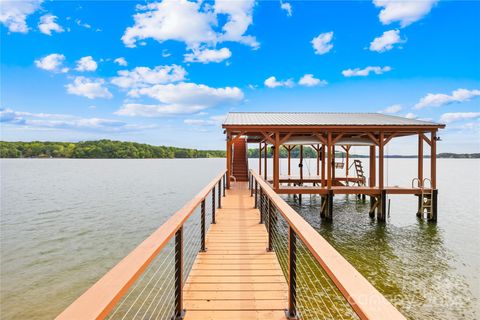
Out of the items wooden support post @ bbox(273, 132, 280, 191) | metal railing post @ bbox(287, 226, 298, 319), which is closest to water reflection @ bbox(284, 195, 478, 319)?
wooden support post @ bbox(273, 132, 280, 191)

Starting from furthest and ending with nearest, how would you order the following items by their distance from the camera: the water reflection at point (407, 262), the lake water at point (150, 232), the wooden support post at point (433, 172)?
the wooden support post at point (433, 172), the lake water at point (150, 232), the water reflection at point (407, 262)

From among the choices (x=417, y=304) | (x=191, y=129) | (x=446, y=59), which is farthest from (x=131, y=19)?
(x=191, y=129)

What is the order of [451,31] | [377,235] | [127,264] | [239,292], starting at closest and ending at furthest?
[127,264] → [239,292] → [377,235] → [451,31]

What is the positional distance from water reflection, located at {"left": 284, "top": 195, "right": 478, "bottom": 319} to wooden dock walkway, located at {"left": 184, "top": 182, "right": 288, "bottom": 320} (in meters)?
3.38

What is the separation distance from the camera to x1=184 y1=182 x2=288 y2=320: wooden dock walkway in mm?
2781

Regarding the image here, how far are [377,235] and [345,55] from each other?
19680mm

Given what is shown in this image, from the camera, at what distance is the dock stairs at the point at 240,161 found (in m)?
15.0

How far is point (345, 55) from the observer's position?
80.1ft

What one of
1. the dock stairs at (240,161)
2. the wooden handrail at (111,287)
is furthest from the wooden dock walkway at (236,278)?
the dock stairs at (240,161)

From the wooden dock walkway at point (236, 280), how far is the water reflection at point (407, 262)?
133 inches

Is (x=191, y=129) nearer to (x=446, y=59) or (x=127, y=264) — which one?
(x=446, y=59)

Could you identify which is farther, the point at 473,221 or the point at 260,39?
the point at 260,39

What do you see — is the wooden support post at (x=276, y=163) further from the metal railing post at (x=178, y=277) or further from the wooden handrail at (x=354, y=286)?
the wooden handrail at (x=354, y=286)

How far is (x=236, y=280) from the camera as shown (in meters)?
3.47
